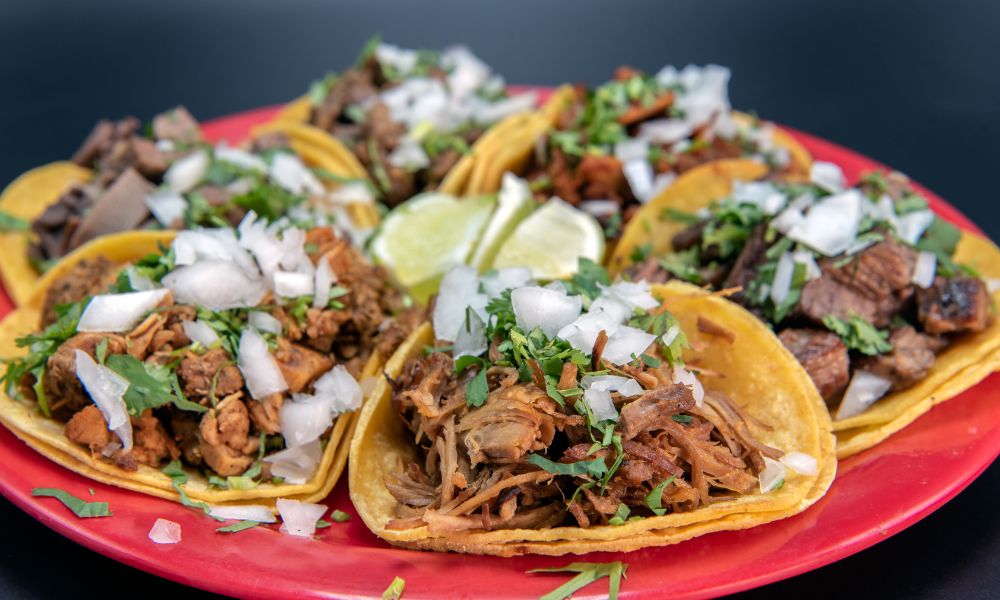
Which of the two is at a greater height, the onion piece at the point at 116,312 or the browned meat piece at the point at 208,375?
the onion piece at the point at 116,312

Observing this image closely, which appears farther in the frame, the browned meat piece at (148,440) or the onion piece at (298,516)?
the browned meat piece at (148,440)

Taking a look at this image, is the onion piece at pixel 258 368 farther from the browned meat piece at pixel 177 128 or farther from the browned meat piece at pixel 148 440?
the browned meat piece at pixel 177 128

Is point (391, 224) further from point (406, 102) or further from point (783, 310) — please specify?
point (783, 310)

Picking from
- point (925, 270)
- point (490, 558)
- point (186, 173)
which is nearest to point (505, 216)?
point (186, 173)

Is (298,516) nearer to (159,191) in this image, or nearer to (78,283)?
(78,283)

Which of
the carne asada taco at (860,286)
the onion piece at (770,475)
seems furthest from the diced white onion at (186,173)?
the onion piece at (770,475)

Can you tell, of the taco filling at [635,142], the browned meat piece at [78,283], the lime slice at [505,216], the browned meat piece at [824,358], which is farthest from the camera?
the taco filling at [635,142]

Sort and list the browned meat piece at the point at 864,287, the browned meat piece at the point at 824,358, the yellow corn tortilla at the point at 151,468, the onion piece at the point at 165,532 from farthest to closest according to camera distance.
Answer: the browned meat piece at the point at 864,287
the browned meat piece at the point at 824,358
the yellow corn tortilla at the point at 151,468
the onion piece at the point at 165,532
